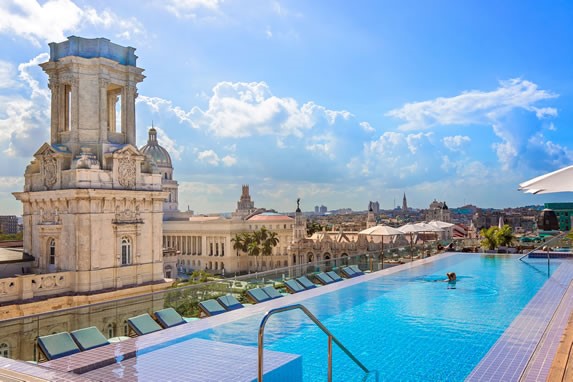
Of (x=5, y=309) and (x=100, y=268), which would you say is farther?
(x=100, y=268)

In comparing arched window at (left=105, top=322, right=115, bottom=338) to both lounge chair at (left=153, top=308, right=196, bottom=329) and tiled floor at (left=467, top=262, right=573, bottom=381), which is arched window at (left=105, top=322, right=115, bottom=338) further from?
tiled floor at (left=467, top=262, right=573, bottom=381)

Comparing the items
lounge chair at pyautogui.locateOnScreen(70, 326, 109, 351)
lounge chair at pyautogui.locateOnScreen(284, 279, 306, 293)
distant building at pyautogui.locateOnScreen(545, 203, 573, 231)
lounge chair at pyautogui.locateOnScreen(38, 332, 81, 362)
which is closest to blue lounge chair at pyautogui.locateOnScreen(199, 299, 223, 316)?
lounge chair at pyautogui.locateOnScreen(70, 326, 109, 351)

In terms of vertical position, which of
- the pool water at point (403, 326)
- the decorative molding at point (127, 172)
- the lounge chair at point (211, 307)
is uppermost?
the decorative molding at point (127, 172)

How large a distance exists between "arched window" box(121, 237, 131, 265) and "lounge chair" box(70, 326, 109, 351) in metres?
14.3

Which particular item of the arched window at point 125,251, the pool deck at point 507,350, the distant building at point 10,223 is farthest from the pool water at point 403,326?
the distant building at point 10,223

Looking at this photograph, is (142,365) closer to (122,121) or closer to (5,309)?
(5,309)

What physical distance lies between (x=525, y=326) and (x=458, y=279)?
6.37 meters

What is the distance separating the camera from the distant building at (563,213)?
8519 cm

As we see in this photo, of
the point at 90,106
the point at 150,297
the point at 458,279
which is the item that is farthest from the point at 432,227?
the point at 150,297

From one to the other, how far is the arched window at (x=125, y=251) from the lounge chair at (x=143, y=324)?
45.4 ft

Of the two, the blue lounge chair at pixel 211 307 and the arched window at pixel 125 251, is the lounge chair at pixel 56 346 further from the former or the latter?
the arched window at pixel 125 251

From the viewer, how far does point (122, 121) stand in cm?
Result: 2241

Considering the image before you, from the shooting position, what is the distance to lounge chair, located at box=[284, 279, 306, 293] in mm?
11211

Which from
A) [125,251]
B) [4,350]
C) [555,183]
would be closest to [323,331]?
[4,350]
